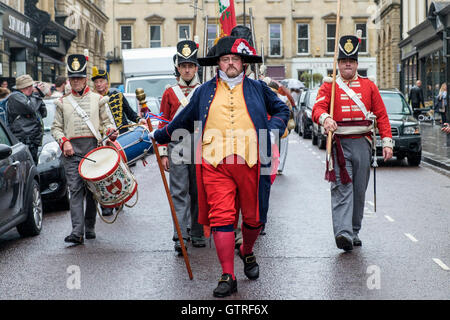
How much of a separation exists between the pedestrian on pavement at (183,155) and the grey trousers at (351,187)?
142 centimetres

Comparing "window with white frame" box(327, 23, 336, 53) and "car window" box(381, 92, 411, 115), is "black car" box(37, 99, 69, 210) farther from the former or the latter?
"window with white frame" box(327, 23, 336, 53)

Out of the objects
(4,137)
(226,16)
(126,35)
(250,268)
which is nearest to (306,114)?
(226,16)

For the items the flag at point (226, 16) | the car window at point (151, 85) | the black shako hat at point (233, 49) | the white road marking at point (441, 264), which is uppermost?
the flag at point (226, 16)

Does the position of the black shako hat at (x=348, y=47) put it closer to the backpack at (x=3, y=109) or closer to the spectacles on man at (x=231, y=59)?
the spectacles on man at (x=231, y=59)

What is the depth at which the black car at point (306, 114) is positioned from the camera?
2680 centimetres

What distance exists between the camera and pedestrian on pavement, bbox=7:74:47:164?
1197 centimetres

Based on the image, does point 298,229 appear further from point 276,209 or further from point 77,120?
point 77,120

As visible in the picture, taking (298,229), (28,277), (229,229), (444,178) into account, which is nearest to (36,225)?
(28,277)

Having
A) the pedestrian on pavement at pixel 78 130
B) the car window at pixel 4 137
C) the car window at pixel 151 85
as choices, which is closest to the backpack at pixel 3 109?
the car window at pixel 4 137

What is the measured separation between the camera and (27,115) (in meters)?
12.3

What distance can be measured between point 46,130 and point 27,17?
17.5 metres

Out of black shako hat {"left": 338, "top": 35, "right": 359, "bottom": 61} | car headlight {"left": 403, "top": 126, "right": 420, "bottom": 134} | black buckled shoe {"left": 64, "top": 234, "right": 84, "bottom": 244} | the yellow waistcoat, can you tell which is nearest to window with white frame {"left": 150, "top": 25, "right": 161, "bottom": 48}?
car headlight {"left": 403, "top": 126, "right": 420, "bottom": 134}

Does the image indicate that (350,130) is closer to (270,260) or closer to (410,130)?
(270,260)

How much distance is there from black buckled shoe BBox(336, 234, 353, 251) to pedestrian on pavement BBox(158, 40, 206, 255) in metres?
1.41
